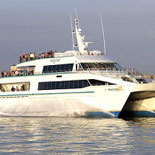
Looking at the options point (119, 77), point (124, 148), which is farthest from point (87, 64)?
point (124, 148)

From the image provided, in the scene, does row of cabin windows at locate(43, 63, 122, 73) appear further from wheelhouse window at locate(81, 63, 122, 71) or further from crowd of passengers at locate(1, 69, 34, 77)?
crowd of passengers at locate(1, 69, 34, 77)

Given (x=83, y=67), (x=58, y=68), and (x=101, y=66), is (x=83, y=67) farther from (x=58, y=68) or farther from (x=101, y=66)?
(x=58, y=68)

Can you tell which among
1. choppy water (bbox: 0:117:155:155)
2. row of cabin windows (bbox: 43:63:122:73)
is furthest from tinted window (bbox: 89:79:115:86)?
choppy water (bbox: 0:117:155:155)

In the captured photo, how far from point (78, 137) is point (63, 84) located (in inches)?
490

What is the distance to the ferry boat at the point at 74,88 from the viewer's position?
3419 cm

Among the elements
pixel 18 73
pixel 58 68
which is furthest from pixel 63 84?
pixel 18 73

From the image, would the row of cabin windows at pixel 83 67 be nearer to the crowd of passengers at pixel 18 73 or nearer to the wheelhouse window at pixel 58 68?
the wheelhouse window at pixel 58 68

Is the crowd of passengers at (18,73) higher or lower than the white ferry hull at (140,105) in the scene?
higher

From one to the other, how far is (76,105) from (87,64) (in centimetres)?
343

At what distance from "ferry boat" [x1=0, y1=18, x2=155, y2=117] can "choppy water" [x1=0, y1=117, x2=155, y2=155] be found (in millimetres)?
2832

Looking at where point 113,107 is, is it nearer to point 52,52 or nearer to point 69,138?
point 52,52

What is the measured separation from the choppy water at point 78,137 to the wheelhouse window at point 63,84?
12.7ft

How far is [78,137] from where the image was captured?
23.8 meters

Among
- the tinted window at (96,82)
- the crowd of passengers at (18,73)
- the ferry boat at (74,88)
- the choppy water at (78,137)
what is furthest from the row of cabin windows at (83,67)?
the choppy water at (78,137)
